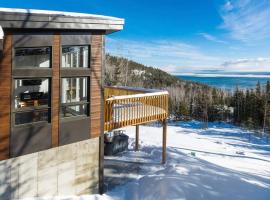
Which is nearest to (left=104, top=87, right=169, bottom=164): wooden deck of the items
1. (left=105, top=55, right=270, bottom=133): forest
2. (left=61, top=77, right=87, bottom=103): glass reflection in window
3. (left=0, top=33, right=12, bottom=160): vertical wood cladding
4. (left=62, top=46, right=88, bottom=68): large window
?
(left=61, top=77, right=87, bottom=103): glass reflection in window

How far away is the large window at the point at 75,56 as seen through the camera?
7066 mm

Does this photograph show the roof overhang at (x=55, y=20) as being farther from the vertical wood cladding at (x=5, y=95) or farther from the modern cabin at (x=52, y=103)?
the vertical wood cladding at (x=5, y=95)

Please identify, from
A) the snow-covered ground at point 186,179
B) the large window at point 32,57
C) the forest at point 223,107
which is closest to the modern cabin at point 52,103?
the large window at point 32,57

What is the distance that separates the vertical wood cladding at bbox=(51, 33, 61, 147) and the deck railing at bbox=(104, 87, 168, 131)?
1754mm

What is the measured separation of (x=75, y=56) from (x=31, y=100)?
167 centimetres

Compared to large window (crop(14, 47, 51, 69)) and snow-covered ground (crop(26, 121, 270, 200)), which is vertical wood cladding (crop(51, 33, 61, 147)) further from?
snow-covered ground (crop(26, 121, 270, 200))

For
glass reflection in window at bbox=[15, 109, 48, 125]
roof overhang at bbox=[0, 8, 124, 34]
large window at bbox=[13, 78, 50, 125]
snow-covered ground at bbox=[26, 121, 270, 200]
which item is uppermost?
roof overhang at bbox=[0, 8, 124, 34]

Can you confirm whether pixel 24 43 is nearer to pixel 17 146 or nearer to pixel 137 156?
pixel 17 146

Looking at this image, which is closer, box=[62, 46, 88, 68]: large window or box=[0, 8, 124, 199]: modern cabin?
box=[0, 8, 124, 199]: modern cabin

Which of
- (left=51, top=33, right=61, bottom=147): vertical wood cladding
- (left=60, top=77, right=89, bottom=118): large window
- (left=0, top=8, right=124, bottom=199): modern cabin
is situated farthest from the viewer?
(left=60, top=77, right=89, bottom=118): large window

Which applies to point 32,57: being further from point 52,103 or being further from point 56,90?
point 52,103

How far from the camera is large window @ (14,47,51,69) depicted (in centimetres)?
615

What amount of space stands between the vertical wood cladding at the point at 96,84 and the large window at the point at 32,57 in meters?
1.29

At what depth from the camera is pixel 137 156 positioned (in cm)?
1191
